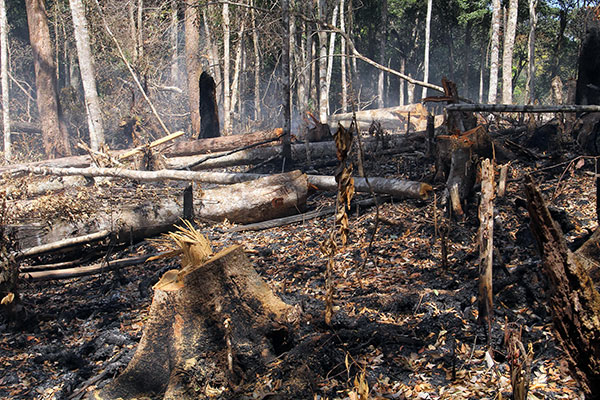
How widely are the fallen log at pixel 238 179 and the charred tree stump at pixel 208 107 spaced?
165 inches

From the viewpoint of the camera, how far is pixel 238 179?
7.96 m

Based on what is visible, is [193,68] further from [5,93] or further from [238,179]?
[238,179]

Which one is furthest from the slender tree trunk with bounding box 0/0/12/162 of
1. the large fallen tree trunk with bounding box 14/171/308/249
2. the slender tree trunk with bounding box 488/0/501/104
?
the slender tree trunk with bounding box 488/0/501/104

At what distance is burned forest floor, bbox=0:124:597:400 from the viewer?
3.17 m

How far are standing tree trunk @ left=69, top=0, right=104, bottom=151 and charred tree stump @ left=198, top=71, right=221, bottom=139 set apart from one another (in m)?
2.80

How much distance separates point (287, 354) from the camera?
11.4ft

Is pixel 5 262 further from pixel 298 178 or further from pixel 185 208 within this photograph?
pixel 298 178

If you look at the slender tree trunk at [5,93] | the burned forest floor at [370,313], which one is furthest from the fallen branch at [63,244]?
the slender tree trunk at [5,93]

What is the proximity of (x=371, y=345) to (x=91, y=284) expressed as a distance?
4004 millimetres

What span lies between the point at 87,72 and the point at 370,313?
1186 cm

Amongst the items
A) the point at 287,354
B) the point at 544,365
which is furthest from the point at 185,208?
the point at 544,365

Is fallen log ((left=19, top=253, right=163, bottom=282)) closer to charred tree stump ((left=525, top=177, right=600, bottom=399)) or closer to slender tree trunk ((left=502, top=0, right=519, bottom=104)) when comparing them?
charred tree stump ((left=525, top=177, right=600, bottom=399))

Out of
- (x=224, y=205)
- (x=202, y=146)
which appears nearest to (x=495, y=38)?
(x=202, y=146)

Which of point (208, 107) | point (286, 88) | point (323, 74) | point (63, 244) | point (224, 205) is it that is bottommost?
point (63, 244)
